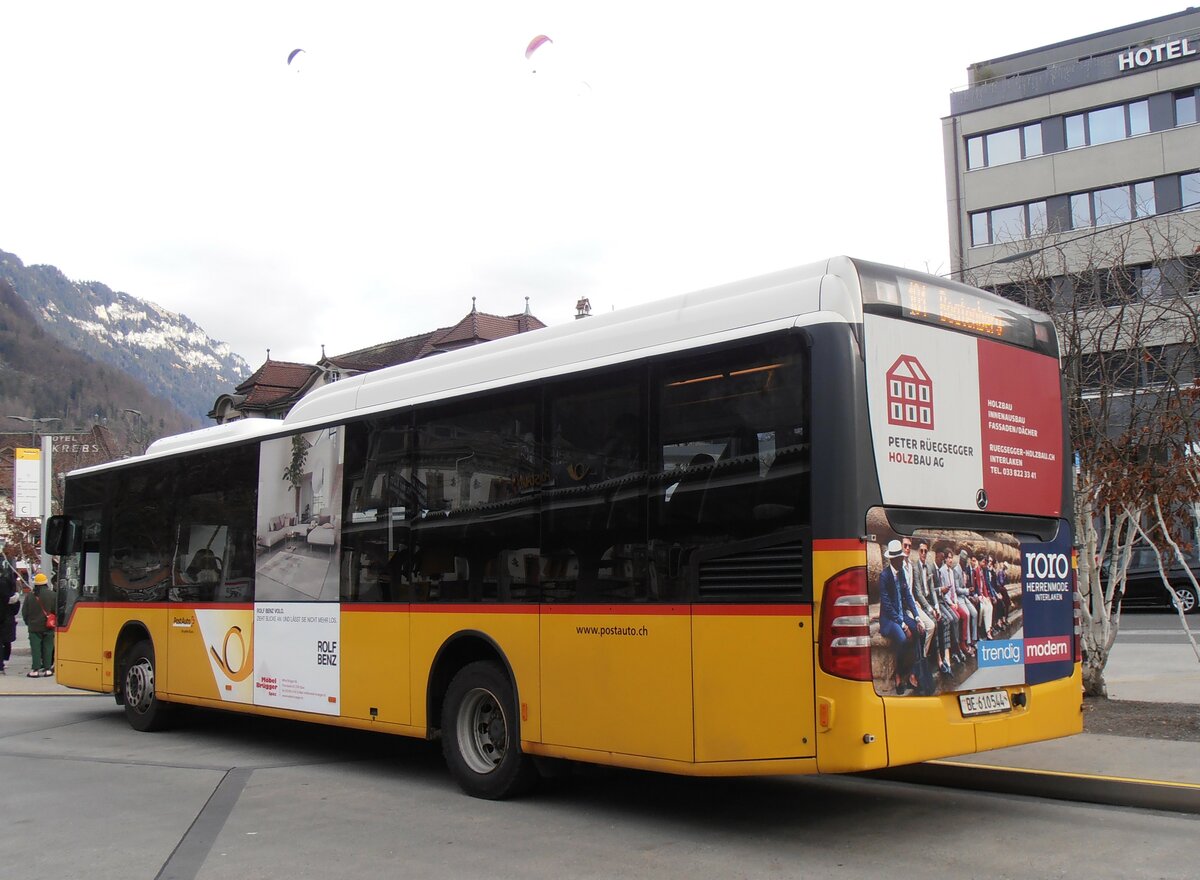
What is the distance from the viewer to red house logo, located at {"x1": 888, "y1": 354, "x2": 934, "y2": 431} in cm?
650

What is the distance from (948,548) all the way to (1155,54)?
145 feet

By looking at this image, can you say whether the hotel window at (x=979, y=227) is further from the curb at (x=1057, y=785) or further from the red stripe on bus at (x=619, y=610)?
the red stripe on bus at (x=619, y=610)

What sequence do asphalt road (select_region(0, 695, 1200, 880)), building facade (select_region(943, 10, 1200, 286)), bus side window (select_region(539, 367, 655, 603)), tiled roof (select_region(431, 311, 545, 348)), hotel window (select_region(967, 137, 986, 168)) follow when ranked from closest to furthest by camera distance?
asphalt road (select_region(0, 695, 1200, 880)), bus side window (select_region(539, 367, 655, 603)), building facade (select_region(943, 10, 1200, 286)), hotel window (select_region(967, 137, 986, 168)), tiled roof (select_region(431, 311, 545, 348))

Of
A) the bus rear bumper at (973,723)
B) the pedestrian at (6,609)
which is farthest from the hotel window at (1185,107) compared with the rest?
the bus rear bumper at (973,723)

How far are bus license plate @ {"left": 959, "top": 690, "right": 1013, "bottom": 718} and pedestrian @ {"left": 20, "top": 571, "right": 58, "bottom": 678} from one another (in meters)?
17.4

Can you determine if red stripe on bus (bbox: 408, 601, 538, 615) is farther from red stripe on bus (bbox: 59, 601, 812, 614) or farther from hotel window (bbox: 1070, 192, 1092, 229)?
hotel window (bbox: 1070, 192, 1092, 229)

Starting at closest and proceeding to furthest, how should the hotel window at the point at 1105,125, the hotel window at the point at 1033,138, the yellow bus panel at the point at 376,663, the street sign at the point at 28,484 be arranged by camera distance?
the yellow bus panel at the point at 376,663 < the street sign at the point at 28,484 < the hotel window at the point at 1105,125 < the hotel window at the point at 1033,138

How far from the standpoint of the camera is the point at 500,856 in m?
6.65

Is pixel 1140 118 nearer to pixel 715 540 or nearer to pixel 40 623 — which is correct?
pixel 40 623

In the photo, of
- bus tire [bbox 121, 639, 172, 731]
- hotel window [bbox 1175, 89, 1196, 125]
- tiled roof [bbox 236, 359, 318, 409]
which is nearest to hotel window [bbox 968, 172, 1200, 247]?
hotel window [bbox 1175, 89, 1196, 125]

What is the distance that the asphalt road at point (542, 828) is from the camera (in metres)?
6.35

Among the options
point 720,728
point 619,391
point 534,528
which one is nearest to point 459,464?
point 534,528

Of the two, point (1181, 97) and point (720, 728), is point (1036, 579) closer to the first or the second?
point (720, 728)

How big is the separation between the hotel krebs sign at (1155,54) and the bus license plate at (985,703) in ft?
144
